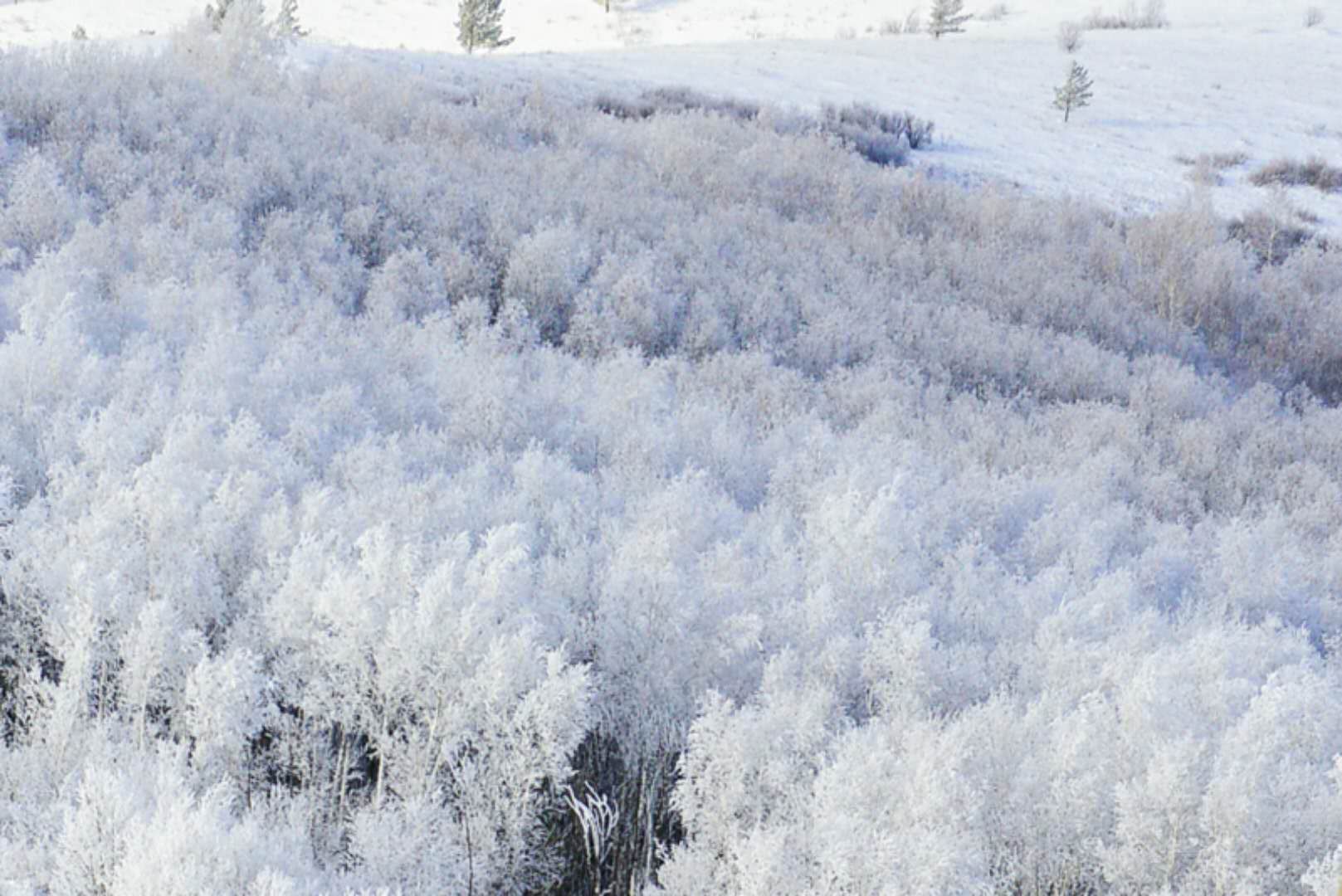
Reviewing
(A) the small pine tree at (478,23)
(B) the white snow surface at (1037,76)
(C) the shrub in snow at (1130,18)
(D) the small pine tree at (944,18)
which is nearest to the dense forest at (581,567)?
(B) the white snow surface at (1037,76)

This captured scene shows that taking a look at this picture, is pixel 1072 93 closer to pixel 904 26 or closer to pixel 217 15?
pixel 904 26

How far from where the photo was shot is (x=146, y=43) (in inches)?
648

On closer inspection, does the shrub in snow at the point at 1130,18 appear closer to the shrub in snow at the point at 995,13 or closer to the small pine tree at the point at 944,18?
the shrub in snow at the point at 995,13

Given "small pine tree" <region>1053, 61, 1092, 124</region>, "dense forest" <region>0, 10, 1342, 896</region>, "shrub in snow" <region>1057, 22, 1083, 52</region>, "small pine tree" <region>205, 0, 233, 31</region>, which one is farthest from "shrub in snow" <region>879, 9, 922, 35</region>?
"dense forest" <region>0, 10, 1342, 896</region>

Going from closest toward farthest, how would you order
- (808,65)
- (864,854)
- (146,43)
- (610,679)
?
(864,854)
(610,679)
(146,43)
(808,65)

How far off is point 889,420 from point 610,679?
3.88 m

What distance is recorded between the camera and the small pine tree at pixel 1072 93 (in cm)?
2106

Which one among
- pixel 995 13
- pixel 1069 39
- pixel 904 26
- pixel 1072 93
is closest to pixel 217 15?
pixel 1072 93

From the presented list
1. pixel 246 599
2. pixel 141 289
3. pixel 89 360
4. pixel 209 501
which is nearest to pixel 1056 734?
pixel 246 599

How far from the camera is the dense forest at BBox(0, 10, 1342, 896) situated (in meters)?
3.27

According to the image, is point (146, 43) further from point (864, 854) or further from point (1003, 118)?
point (864, 854)

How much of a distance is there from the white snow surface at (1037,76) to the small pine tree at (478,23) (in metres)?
5.12

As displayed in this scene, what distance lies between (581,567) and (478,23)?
30.3m

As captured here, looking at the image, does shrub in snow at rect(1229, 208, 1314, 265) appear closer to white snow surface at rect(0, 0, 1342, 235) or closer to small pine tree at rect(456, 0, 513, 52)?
white snow surface at rect(0, 0, 1342, 235)
